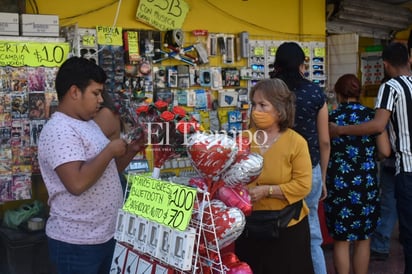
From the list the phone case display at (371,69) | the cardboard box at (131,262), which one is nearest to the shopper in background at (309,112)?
the cardboard box at (131,262)

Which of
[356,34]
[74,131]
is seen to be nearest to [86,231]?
[74,131]

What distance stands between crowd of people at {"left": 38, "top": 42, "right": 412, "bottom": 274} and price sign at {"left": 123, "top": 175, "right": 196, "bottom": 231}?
0.57 ft

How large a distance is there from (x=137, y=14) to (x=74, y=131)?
9.38 ft

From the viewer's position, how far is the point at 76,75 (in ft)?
7.09

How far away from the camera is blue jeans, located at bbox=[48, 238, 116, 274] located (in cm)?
221

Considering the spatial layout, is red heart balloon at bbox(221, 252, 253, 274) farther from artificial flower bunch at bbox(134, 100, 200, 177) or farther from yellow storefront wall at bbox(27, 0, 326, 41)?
yellow storefront wall at bbox(27, 0, 326, 41)

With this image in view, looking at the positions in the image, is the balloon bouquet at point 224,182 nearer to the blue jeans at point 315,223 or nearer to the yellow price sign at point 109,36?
the blue jeans at point 315,223

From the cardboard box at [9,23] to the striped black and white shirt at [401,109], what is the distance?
2614 mm

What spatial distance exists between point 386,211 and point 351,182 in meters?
1.17

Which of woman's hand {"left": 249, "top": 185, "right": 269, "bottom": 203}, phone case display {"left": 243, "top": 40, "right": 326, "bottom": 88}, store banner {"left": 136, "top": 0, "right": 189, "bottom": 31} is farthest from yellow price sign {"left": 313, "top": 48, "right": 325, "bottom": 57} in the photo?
woman's hand {"left": 249, "top": 185, "right": 269, "bottom": 203}

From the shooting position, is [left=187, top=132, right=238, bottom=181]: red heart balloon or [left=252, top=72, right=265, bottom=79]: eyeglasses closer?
[left=187, top=132, right=238, bottom=181]: red heart balloon

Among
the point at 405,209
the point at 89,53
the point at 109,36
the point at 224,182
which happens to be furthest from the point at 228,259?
the point at 109,36

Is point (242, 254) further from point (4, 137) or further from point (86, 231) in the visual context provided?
point (4, 137)

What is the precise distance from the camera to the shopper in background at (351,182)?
3639 millimetres
